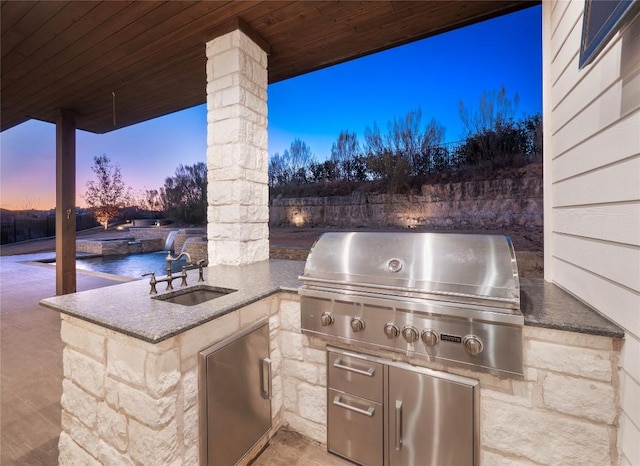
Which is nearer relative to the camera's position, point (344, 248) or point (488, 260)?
point (488, 260)

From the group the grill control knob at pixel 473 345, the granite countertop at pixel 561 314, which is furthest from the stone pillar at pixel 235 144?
the granite countertop at pixel 561 314

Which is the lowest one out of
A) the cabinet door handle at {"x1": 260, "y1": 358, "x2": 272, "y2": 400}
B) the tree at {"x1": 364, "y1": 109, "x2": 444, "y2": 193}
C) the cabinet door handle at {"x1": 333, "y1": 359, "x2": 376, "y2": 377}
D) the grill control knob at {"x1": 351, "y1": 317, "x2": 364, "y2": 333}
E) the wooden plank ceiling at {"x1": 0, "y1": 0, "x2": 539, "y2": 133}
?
the cabinet door handle at {"x1": 260, "y1": 358, "x2": 272, "y2": 400}

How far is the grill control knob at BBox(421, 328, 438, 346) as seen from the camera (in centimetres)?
116

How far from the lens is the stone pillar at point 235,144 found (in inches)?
84.4

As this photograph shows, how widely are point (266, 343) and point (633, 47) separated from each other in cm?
181

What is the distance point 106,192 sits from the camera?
12.1 m

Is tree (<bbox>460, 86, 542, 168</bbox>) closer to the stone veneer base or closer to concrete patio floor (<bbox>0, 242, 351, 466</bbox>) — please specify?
the stone veneer base

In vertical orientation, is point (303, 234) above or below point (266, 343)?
above

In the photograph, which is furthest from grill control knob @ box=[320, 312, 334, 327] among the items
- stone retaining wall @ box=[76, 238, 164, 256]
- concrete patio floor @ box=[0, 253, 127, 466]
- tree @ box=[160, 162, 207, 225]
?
stone retaining wall @ box=[76, 238, 164, 256]

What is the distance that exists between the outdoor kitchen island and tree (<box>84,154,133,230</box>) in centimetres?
1344

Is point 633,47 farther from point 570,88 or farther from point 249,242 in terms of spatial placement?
point 249,242

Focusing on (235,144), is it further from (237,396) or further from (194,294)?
(237,396)

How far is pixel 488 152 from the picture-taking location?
242 centimetres

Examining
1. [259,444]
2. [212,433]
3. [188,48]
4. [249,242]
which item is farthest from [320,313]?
[188,48]
